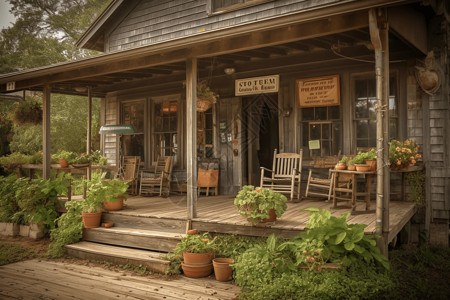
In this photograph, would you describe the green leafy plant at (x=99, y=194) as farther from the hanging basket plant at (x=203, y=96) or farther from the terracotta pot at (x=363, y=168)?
the terracotta pot at (x=363, y=168)

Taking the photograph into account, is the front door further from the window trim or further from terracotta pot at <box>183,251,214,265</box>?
terracotta pot at <box>183,251,214,265</box>

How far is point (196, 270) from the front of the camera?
13.9ft

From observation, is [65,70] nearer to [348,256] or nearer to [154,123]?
[154,123]

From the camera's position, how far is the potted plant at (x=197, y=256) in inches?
167

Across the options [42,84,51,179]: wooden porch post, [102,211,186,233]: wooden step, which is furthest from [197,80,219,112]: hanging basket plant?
[42,84,51,179]: wooden porch post

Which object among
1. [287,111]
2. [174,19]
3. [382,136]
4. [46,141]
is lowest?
[382,136]

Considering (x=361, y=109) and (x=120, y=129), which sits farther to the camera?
(x=120, y=129)

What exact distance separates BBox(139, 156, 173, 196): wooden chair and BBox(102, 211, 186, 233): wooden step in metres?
1.74

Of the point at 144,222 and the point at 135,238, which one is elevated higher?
the point at 144,222

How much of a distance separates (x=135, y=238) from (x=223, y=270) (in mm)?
1600

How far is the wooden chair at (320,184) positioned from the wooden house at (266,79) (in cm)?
29

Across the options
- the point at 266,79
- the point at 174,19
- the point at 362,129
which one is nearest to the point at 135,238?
the point at 266,79

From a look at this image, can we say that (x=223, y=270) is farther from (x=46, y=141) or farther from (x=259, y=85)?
(x=46, y=141)

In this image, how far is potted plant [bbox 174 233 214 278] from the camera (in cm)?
425
